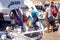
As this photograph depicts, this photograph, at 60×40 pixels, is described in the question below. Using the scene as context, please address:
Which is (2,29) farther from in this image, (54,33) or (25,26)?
(54,33)

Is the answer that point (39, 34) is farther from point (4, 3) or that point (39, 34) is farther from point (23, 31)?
point (4, 3)

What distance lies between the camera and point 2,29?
13.8 feet

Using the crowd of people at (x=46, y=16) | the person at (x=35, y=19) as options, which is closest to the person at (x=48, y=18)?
the crowd of people at (x=46, y=16)

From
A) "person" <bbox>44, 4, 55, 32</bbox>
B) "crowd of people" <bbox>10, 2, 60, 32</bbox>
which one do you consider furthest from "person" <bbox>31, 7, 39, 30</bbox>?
"person" <bbox>44, 4, 55, 32</bbox>

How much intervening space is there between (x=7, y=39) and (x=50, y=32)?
2.16 feet

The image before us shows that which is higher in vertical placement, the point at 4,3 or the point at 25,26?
the point at 4,3

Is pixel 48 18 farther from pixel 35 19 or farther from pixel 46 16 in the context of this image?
pixel 35 19

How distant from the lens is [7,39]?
4227mm

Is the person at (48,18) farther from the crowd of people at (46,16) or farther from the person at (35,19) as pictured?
the person at (35,19)

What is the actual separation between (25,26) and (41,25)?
0.24m

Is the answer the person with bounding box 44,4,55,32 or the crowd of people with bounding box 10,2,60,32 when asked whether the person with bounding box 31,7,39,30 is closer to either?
the crowd of people with bounding box 10,2,60,32

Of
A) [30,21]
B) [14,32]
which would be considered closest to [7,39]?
[14,32]

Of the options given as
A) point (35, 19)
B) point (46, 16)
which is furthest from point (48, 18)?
point (35, 19)

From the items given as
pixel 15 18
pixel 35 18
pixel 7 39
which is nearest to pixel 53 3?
pixel 35 18
